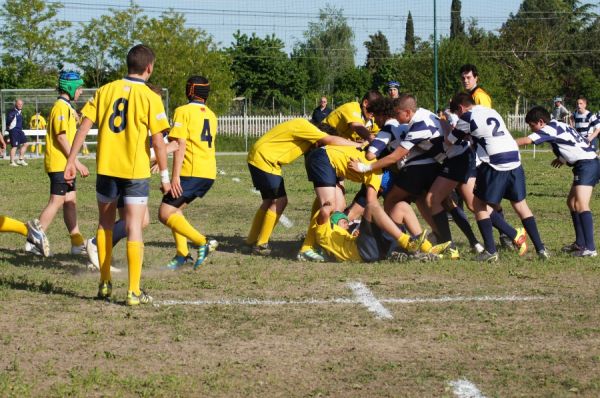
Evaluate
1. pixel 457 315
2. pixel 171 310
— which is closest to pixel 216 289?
pixel 171 310

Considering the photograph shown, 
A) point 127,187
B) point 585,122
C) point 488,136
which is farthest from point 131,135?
point 585,122

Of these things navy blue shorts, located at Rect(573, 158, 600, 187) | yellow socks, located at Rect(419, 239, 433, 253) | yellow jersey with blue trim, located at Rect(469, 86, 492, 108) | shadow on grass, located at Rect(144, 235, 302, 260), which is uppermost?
yellow jersey with blue trim, located at Rect(469, 86, 492, 108)

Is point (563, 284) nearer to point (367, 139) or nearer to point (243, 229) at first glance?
point (367, 139)

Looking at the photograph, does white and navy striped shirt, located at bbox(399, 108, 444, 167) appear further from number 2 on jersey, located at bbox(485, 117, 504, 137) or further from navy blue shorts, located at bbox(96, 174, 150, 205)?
navy blue shorts, located at bbox(96, 174, 150, 205)

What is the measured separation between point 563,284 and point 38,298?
175 inches

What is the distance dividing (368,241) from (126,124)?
10.8 feet

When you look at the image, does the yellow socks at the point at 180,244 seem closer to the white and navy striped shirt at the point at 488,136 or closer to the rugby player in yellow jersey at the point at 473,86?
the white and navy striped shirt at the point at 488,136

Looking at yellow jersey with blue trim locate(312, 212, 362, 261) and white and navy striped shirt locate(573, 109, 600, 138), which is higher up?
white and navy striped shirt locate(573, 109, 600, 138)

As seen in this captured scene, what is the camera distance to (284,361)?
5727mm

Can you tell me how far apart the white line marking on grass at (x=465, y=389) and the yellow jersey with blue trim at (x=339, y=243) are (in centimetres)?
441

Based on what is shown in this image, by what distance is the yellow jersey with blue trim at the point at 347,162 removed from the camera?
9938 mm

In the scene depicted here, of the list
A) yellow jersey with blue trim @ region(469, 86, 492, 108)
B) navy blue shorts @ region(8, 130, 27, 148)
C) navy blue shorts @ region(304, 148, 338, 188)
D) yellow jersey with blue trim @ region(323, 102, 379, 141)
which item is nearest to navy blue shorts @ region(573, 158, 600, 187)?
yellow jersey with blue trim @ region(469, 86, 492, 108)

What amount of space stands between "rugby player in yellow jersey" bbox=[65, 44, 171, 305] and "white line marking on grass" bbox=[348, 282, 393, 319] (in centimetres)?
172

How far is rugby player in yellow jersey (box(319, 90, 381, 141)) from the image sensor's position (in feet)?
34.9
